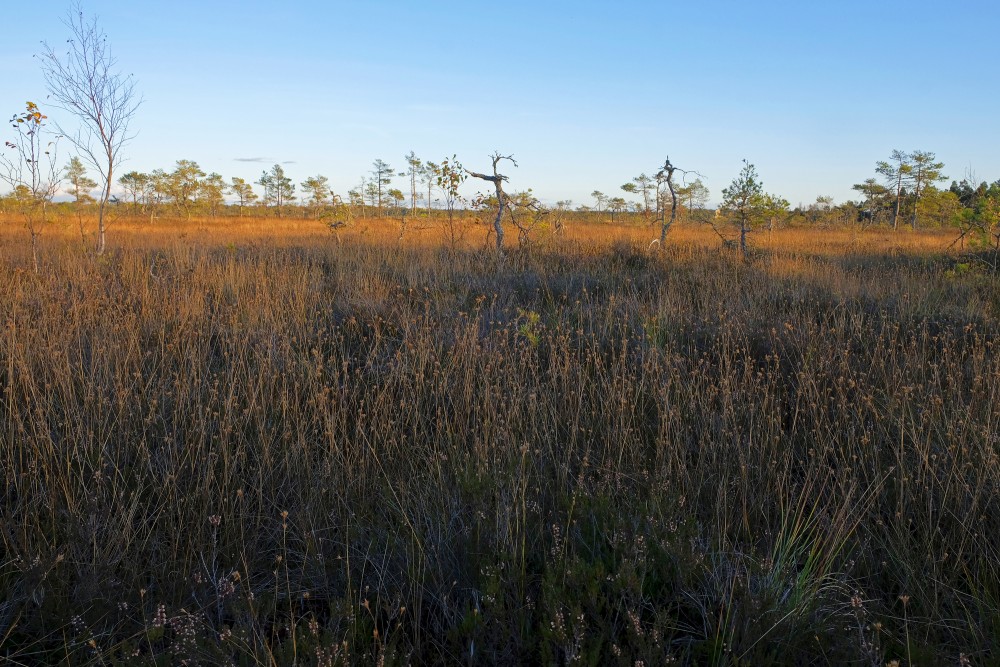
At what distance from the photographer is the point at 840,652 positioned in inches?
64.6

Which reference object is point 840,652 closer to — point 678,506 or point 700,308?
point 678,506

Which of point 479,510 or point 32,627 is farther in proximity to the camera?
point 479,510

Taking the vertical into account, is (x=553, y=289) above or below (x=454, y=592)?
above

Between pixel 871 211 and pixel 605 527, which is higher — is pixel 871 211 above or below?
above

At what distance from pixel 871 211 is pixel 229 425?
108 feet

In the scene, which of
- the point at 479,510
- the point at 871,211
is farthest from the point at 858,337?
the point at 871,211

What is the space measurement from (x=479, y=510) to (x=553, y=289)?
16.0 feet

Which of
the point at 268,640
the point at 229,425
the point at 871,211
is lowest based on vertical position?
the point at 268,640

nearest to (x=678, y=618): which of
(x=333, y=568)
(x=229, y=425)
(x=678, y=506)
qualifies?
(x=678, y=506)

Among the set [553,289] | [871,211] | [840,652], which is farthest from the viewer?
[871,211]

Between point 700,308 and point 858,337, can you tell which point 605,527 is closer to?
point 858,337

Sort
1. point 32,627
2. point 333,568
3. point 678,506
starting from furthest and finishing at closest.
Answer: point 678,506 < point 333,568 < point 32,627

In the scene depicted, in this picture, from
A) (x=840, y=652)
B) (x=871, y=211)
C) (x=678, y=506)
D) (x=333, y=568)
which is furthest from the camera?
(x=871, y=211)

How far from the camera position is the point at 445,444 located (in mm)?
2869
